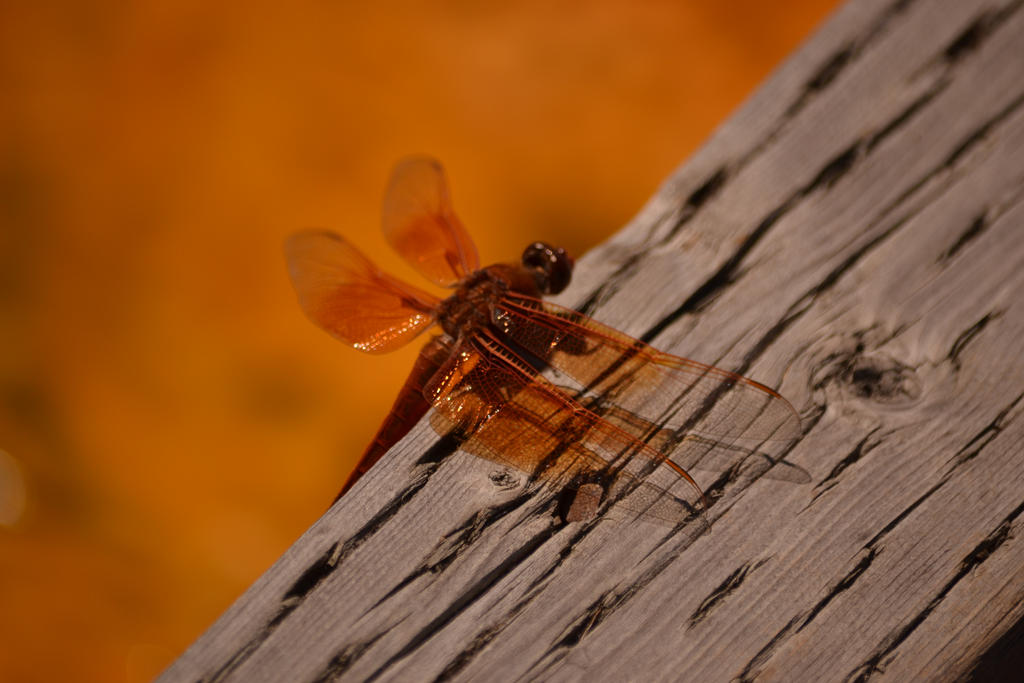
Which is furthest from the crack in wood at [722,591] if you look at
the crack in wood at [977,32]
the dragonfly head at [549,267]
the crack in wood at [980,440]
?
the crack in wood at [977,32]

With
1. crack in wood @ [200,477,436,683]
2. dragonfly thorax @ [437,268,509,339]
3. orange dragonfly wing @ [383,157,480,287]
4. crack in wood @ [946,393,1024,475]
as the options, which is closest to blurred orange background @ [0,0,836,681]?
orange dragonfly wing @ [383,157,480,287]

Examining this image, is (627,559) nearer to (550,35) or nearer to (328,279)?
(328,279)

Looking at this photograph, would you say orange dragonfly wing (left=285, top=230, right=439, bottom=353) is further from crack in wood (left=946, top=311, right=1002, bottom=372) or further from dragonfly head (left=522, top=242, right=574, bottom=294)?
crack in wood (left=946, top=311, right=1002, bottom=372)

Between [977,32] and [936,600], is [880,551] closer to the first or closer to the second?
Result: [936,600]

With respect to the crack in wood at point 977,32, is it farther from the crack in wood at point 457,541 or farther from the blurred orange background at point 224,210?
the blurred orange background at point 224,210

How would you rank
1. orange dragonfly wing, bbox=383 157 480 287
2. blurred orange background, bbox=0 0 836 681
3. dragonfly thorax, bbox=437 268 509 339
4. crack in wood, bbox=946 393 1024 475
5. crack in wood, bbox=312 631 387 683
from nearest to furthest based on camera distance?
1. crack in wood, bbox=312 631 387 683
2. crack in wood, bbox=946 393 1024 475
3. dragonfly thorax, bbox=437 268 509 339
4. orange dragonfly wing, bbox=383 157 480 287
5. blurred orange background, bbox=0 0 836 681

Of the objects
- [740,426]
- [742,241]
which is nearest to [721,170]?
[742,241]

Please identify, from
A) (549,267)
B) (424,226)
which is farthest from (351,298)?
(549,267)
